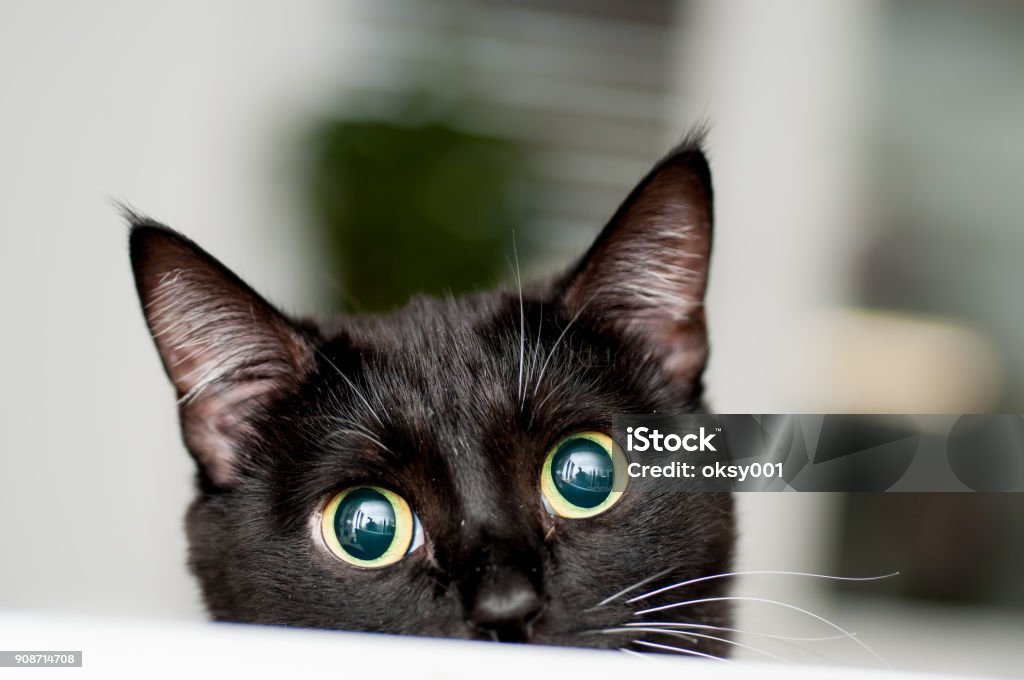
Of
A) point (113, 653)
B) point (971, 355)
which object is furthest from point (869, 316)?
point (113, 653)

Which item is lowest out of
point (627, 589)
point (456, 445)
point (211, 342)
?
point (627, 589)

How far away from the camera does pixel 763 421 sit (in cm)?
67

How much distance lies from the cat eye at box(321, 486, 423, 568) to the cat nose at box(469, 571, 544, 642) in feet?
0.33

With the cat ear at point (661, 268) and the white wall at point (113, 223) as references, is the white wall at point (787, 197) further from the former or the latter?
the white wall at point (113, 223)

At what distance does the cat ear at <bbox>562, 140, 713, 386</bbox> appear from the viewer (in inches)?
29.1

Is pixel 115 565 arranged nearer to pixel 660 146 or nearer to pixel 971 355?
pixel 660 146

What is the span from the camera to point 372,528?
0.70 metres

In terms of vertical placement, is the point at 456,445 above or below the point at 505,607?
above

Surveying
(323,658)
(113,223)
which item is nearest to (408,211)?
(113,223)

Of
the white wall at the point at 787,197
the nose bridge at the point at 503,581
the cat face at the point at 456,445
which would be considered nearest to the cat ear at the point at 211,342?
the cat face at the point at 456,445

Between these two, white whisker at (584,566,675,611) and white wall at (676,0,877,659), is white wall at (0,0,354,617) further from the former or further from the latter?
white wall at (676,0,877,659)

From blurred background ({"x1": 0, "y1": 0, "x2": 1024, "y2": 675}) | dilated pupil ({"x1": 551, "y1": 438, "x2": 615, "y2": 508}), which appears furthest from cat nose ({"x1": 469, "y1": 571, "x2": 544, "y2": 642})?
blurred background ({"x1": 0, "y1": 0, "x2": 1024, "y2": 675})

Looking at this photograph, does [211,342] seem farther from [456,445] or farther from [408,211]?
[408,211]

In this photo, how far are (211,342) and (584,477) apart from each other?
0.41 meters
